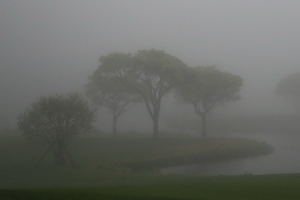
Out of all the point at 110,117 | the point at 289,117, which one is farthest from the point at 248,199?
the point at 289,117

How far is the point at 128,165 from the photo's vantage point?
35.3 m

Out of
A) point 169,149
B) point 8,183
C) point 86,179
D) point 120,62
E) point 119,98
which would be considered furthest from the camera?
point 119,98

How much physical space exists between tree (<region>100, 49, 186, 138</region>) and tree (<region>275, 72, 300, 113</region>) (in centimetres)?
3382

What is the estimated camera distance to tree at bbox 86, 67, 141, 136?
178 ft

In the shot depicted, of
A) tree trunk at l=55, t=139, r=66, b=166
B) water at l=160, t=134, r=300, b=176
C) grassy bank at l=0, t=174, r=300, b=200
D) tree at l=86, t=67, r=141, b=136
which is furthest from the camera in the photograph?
tree at l=86, t=67, r=141, b=136

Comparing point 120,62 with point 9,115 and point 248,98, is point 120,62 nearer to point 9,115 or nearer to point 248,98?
point 9,115

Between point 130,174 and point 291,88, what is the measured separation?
2158 inches

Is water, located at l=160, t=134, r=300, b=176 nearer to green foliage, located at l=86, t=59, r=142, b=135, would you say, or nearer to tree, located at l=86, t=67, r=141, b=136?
green foliage, located at l=86, t=59, r=142, b=135

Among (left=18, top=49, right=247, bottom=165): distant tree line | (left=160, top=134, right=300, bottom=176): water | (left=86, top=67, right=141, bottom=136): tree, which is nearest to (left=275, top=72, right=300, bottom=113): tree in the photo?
(left=18, top=49, right=247, bottom=165): distant tree line

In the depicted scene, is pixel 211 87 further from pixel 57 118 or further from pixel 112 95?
pixel 57 118

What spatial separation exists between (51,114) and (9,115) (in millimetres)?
32412

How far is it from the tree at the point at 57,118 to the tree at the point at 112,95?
1896cm

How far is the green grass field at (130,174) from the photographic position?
1404 centimetres

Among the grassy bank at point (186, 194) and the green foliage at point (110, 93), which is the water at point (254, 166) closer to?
the grassy bank at point (186, 194)
